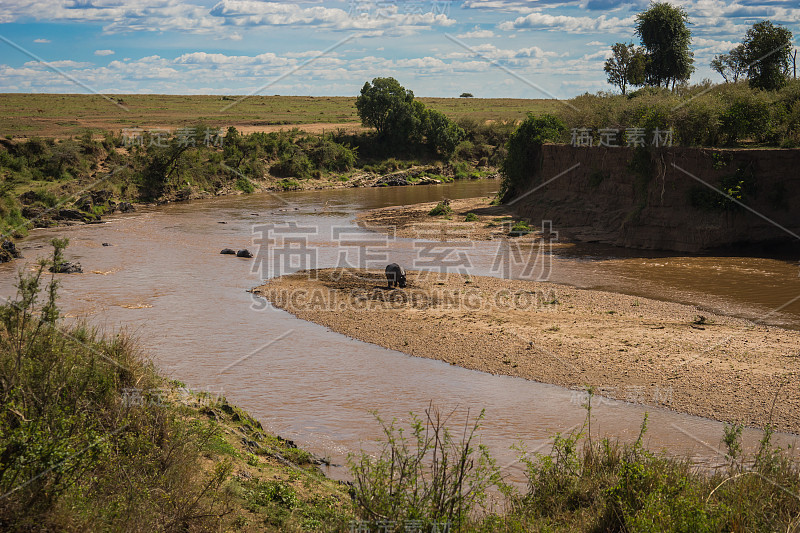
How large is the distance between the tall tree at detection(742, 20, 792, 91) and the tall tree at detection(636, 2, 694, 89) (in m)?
5.49

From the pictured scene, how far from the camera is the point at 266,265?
21.4m

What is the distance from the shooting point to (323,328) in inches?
583

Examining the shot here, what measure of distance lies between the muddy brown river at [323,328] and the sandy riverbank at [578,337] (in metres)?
0.45

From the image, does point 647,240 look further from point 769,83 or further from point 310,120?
point 310,120

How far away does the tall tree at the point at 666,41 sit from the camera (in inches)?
1407

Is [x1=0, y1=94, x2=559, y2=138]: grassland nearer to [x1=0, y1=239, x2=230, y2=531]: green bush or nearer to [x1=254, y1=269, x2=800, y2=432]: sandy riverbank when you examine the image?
[x1=254, y1=269, x2=800, y2=432]: sandy riverbank

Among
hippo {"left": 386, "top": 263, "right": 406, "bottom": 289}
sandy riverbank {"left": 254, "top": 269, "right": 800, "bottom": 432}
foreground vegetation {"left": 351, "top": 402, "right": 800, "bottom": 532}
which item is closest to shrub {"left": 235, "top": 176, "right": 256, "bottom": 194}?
sandy riverbank {"left": 254, "top": 269, "right": 800, "bottom": 432}

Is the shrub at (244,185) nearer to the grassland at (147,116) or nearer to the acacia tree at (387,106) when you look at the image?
the grassland at (147,116)

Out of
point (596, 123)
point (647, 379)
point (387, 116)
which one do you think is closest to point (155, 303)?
point (647, 379)

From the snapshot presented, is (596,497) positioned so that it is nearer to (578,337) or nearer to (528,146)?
(578,337)

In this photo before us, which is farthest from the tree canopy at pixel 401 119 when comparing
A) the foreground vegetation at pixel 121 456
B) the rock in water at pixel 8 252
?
the foreground vegetation at pixel 121 456

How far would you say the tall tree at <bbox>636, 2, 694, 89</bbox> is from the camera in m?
35.8

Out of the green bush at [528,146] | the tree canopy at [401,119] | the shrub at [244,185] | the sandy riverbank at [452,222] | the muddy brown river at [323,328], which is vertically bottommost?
the muddy brown river at [323,328]

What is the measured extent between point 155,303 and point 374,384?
7.70 m
